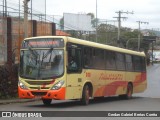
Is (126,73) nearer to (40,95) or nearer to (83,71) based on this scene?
(83,71)

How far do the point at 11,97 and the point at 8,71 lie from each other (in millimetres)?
1447

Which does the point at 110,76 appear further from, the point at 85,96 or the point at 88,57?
the point at 85,96

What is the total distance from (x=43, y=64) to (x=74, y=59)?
1.42 meters

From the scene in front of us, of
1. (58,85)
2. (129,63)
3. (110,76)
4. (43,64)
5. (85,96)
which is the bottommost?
(85,96)

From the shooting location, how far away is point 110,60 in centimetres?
2469

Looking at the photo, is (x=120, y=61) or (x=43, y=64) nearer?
(x=43, y=64)

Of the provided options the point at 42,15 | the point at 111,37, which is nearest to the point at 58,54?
the point at 42,15

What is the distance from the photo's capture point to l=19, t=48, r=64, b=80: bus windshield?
19.7 meters

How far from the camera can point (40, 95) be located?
1977 centimetres

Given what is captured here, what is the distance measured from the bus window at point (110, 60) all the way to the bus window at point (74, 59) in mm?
3604

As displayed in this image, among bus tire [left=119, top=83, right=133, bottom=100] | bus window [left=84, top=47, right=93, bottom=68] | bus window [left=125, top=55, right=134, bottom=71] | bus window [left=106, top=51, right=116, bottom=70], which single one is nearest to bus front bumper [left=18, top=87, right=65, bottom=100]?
bus window [left=84, top=47, right=93, bottom=68]

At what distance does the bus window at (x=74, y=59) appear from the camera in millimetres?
20172

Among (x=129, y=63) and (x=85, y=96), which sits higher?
(x=129, y=63)

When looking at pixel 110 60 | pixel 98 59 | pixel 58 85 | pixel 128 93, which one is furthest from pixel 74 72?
pixel 128 93
